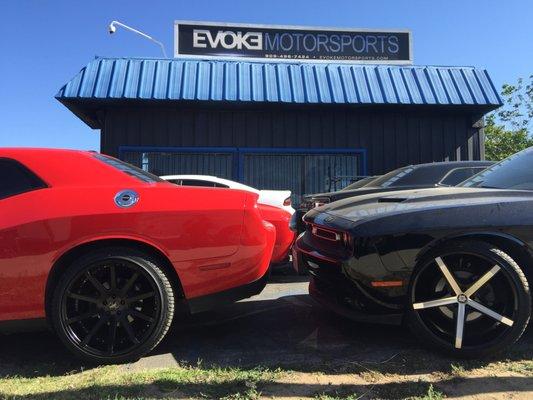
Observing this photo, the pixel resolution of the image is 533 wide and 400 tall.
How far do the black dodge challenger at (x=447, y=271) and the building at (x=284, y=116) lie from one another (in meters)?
7.08

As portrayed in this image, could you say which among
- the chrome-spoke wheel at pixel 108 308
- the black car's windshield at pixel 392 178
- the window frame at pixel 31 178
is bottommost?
the chrome-spoke wheel at pixel 108 308

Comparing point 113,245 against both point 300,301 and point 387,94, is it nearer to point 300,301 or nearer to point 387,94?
point 300,301

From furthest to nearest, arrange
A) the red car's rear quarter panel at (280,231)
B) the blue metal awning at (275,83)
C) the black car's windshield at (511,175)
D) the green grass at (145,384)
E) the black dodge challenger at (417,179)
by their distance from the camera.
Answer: the blue metal awning at (275,83)
the black dodge challenger at (417,179)
the red car's rear quarter panel at (280,231)
the black car's windshield at (511,175)
the green grass at (145,384)

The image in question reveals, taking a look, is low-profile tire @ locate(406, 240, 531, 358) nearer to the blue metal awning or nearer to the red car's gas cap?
the red car's gas cap

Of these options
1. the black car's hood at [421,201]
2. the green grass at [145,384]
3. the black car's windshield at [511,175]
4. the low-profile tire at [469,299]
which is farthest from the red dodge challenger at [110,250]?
the black car's windshield at [511,175]

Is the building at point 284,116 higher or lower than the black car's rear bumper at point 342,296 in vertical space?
higher

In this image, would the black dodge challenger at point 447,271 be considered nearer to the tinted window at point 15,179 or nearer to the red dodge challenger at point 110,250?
the red dodge challenger at point 110,250

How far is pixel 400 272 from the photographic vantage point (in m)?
3.28

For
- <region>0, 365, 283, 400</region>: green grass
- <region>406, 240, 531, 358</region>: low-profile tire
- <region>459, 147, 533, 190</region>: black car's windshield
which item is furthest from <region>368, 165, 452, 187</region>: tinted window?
<region>0, 365, 283, 400</region>: green grass

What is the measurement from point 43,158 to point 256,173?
7753 mm

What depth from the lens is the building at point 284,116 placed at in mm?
10320

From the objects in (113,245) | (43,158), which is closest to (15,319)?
(113,245)

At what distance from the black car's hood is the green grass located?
131 centimetres

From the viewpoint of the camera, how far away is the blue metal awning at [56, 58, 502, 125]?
10.1 metres
